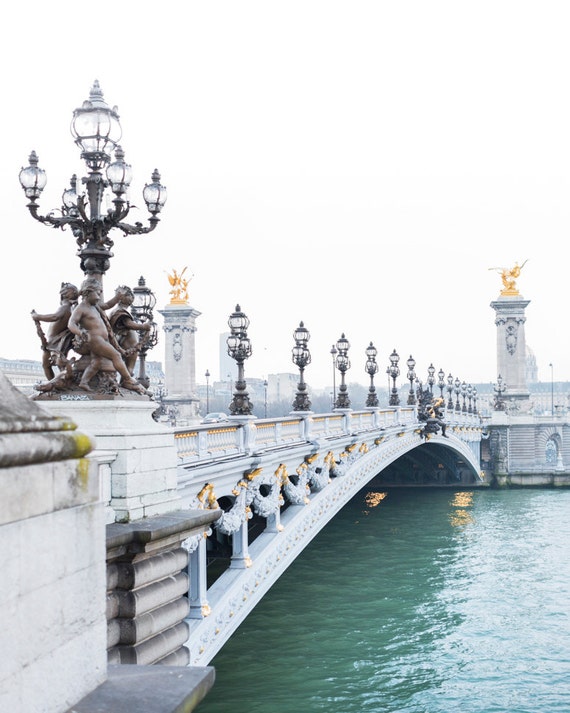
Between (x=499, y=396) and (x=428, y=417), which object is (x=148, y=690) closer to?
(x=428, y=417)

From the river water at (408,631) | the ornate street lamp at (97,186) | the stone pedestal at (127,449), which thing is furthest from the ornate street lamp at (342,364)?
the stone pedestal at (127,449)

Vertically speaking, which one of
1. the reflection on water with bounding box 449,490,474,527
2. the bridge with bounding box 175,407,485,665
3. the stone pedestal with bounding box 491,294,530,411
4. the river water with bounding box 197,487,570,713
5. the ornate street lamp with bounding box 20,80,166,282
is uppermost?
the stone pedestal with bounding box 491,294,530,411

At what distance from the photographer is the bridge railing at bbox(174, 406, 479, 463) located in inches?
560

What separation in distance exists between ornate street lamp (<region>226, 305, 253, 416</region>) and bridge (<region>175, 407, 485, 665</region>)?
0.82 feet

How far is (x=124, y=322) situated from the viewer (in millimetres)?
10922

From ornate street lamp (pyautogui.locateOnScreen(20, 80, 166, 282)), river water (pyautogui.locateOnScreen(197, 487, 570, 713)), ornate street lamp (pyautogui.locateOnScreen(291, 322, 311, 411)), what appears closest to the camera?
ornate street lamp (pyautogui.locateOnScreen(20, 80, 166, 282))

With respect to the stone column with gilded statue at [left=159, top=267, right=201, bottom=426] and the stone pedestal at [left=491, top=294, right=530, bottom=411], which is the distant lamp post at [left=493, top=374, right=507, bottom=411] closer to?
the stone pedestal at [left=491, top=294, right=530, bottom=411]

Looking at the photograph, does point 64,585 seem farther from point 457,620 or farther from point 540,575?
point 540,575

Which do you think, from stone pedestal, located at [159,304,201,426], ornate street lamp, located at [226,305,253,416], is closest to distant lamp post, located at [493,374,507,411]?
stone pedestal, located at [159,304,201,426]

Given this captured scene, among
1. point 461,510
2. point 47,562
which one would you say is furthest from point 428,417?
point 47,562

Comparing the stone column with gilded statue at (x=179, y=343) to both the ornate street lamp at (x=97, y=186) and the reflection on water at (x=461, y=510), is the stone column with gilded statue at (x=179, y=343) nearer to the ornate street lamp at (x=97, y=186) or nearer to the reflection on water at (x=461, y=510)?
the reflection on water at (x=461, y=510)

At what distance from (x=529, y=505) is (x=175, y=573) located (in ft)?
162

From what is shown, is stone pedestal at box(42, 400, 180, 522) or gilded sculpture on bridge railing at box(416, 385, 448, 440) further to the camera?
gilded sculpture on bridge railing at box(416, 385, 448, 440)

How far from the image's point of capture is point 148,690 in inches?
206
